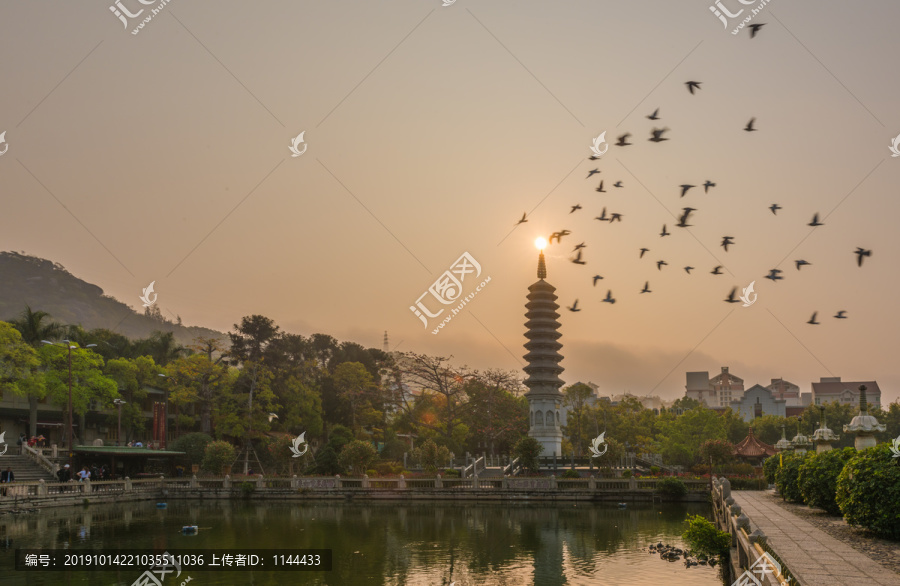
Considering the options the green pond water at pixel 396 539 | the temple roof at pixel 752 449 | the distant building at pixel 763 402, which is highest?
the distant building at pixel 763 402

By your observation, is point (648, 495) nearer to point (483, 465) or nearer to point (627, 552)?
point (483, 465)

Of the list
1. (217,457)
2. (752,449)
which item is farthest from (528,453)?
(217,457)

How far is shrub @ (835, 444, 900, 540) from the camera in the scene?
2006 centimetres

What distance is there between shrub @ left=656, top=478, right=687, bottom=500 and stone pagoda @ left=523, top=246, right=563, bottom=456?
24240 millimetres

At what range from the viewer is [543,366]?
78688 millimetres

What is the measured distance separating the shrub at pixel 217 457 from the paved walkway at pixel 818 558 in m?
44.9

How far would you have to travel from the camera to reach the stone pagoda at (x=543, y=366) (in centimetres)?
7688

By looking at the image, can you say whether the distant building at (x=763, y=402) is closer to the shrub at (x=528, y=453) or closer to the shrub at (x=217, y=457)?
the shrub at (x=528, y=453)

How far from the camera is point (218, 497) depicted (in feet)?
187

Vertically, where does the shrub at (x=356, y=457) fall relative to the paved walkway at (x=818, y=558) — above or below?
above

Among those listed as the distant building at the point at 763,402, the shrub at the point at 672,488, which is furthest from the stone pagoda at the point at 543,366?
the distant building at the point at 763,402

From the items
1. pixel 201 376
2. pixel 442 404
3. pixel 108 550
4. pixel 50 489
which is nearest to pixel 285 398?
pixel 201 376

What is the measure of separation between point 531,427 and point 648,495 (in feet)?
87.5

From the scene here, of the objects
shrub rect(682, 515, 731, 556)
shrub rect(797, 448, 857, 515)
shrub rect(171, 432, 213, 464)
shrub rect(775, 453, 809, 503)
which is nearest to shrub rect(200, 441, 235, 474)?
shrub rect(171, 432, 213, 464)
